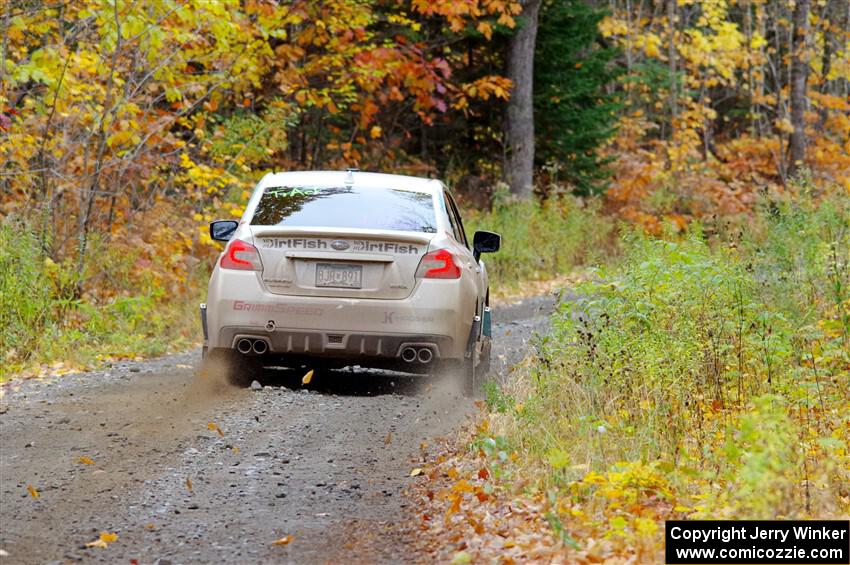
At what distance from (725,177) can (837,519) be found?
86.3 ft

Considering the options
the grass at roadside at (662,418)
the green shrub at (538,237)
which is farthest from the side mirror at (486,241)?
the green shrub at (538,237)

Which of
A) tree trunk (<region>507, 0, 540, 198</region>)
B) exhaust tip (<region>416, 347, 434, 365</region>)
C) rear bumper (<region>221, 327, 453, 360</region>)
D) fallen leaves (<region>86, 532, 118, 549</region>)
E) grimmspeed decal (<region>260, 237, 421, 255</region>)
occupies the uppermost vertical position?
tree trunk (<region>507, 0, 540, 198</region>)

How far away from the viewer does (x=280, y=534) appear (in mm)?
5812

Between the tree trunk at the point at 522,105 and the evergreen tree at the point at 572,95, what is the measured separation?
718 millimetres

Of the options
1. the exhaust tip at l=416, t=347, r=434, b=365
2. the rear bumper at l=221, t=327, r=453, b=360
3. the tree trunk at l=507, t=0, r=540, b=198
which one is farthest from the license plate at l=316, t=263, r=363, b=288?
the tree trunk at l=507, t=0, r=540, b=198

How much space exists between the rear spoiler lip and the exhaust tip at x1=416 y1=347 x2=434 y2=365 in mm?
819

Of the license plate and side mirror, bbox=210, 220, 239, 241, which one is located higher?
side mirror, bbox=210, 220, 239, 241

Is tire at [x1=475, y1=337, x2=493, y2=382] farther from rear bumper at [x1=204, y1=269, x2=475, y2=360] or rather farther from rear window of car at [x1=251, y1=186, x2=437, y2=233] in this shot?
rear window of car at [x1=251, y1=186, x2=437, y2=233]

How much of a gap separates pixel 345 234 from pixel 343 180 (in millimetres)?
1111

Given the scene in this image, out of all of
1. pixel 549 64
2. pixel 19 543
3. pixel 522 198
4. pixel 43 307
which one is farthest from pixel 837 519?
pixel 549 64

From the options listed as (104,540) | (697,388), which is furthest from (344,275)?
(104,540)

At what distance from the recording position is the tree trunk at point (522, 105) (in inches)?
928

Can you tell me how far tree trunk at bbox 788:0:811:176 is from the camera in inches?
1039

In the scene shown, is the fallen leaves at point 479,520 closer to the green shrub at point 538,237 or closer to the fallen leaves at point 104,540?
the fallen leaves at point 104,540
